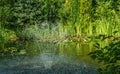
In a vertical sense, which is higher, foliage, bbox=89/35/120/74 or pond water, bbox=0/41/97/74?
foliage, bbox=89/35/120/74

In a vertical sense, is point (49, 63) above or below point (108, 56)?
below

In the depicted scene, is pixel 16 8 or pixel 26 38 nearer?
pixel 26 38

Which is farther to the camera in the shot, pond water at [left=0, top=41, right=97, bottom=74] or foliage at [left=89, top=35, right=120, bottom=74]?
pond water at [left=0, top=41, right=97, bottom=74]

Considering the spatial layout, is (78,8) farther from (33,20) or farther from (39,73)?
(39,73)

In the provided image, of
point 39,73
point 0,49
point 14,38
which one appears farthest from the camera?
point 14,38

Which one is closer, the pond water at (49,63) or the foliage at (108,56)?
the foliage at (108,56)

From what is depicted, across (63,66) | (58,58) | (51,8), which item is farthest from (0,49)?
(51,8)

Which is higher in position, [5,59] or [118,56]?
[118,56]

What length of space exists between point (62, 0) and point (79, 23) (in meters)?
4.02

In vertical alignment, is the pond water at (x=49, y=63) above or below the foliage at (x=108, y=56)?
below

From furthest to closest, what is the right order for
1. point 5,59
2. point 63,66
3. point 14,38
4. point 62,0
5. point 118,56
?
point 62,0, point 14,38, point 5,59, point 63,66, point 118,56

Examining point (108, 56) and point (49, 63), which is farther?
point (49, 63)

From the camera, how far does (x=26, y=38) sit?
59.2ft

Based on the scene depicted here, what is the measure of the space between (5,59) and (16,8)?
11.1 metres
